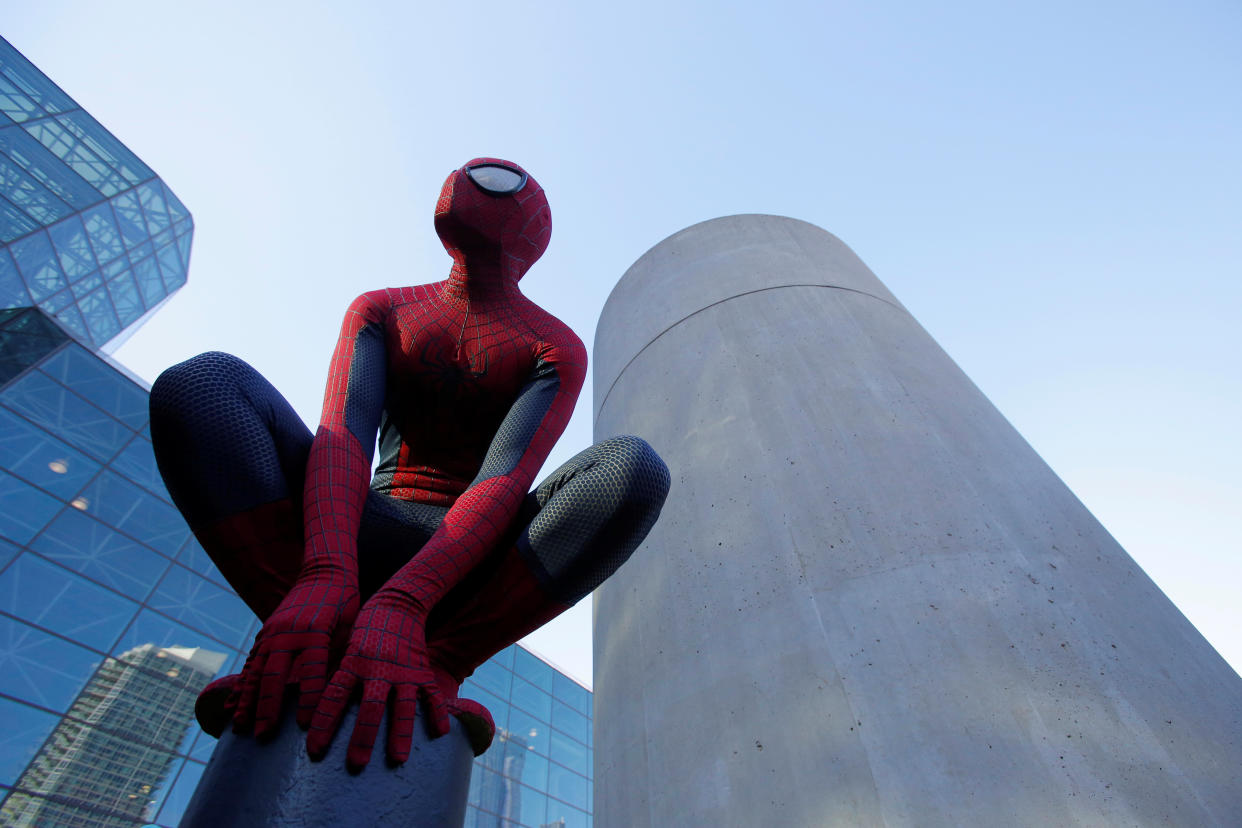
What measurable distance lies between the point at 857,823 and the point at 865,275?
12.0ft

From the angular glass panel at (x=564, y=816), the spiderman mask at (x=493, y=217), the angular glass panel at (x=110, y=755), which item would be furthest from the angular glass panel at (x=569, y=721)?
the spiderman mask at (x=493, y=217)

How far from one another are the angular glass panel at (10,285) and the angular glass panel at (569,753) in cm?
1495

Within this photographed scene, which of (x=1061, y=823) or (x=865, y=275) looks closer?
(x=1061, y=823)

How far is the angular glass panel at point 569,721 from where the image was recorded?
59.8 ft

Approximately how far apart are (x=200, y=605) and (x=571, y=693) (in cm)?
1107

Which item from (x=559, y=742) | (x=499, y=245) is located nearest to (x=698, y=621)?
(x=499, y=245)

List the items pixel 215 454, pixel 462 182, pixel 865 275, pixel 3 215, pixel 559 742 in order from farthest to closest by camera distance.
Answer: pixel 559 742 → pixel 3 215 → pixel 865 275 → pixel 462 182 → pixel 215 454

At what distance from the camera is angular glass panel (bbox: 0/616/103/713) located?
27.4ft

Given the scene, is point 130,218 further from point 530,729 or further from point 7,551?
point 530,729

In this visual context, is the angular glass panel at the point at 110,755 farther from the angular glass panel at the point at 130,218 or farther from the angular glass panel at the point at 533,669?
the angular glass panel at the point at 130,218

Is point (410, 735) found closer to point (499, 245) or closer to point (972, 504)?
point (499, 245)

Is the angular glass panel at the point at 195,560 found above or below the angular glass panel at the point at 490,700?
above

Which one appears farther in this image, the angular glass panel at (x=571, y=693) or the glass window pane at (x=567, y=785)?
the angular glass panel at (x=571, y=693)

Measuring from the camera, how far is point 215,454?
1134 millimetres
